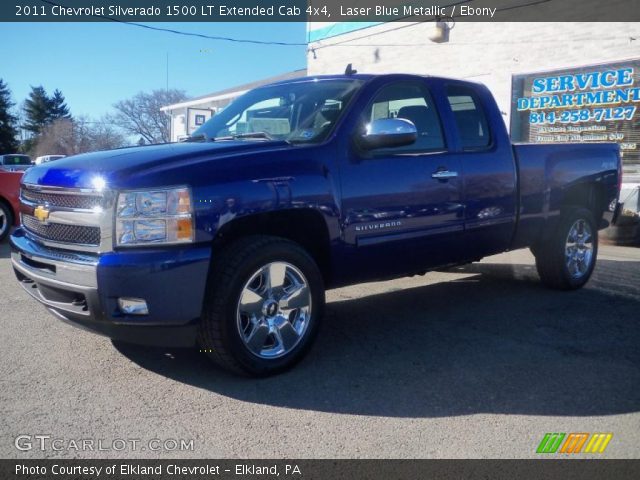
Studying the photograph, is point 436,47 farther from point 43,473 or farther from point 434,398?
point 43,473

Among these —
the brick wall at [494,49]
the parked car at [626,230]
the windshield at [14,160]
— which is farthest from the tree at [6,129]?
the parked car at [626,230]

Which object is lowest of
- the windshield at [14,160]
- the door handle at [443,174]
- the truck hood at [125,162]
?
the windshield at [14,160]

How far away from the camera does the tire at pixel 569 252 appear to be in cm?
587

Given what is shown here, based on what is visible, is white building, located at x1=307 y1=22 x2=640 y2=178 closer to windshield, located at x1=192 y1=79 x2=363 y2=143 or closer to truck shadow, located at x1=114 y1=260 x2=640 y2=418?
truck shadow, located at x1=114 y1=260 x2=640 y2=418

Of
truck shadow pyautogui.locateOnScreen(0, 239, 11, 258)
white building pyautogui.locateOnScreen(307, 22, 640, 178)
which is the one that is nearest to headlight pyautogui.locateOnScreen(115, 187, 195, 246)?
truck shadow pyautogui.locateOnScreen(0, 239, 11, 258)

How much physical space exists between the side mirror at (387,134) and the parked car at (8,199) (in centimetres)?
718

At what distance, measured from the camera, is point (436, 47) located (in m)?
15.3

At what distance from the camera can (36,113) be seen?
2702 inches

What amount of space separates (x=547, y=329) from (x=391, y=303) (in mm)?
1420

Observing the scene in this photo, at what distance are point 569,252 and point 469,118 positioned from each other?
1.89 m

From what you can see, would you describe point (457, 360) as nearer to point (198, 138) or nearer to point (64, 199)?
point (198, 138)

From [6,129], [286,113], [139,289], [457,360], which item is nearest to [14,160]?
[6,129]

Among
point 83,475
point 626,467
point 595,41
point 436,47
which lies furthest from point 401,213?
point 436,47

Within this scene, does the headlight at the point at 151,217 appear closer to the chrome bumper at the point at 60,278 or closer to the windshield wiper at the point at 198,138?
the chrome bumper at the point at 60,278
